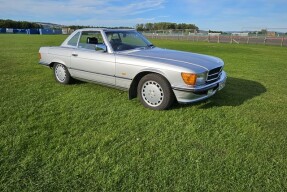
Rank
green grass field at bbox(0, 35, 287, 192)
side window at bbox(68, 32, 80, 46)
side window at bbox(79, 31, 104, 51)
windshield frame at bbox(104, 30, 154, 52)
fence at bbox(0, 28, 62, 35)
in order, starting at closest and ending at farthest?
green grass field at bbox(0, 35, 287, 192) < windshield frame at bbox(104, 30, 154, 52) < side window at bbox(79, 31, 104, 51) < side window at bbox(68, 32, 80, 46) < fence at bbox(0, 28, 62, 35)

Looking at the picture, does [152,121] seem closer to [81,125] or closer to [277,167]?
[81,125]

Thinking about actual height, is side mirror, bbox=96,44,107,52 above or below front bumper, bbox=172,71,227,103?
above

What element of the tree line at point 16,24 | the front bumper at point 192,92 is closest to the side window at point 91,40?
the front bumper at point 192,92

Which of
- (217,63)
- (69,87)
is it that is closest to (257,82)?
(217,63)

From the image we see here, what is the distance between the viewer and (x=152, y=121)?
398cm

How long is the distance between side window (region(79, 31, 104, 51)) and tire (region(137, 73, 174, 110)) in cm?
135

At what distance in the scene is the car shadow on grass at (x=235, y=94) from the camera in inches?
191

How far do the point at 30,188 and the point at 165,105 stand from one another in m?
2.57

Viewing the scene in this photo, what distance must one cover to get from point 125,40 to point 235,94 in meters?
2.83

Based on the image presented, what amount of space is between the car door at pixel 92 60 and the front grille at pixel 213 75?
1841 millimetres

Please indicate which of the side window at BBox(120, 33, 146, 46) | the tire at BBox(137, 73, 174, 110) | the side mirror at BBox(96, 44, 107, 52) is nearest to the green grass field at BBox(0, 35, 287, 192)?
the tire at BBox(137, 73, 174, 110)

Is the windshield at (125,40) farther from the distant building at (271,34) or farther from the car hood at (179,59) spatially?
the distant building at (271,34)

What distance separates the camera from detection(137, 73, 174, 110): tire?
422cm

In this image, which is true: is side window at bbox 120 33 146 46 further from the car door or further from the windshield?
the car door
